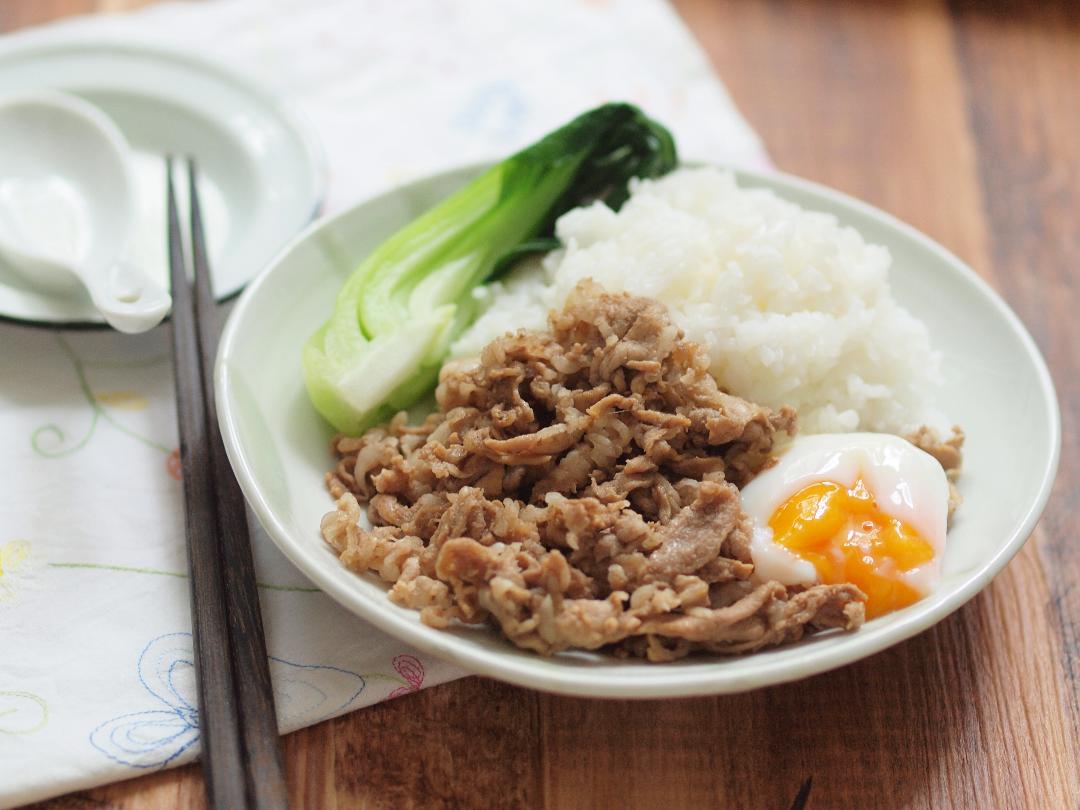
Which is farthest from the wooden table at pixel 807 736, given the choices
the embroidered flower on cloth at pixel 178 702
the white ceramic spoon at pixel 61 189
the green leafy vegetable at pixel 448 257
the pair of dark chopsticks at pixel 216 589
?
the white ceramic spoon at pixel 61 189

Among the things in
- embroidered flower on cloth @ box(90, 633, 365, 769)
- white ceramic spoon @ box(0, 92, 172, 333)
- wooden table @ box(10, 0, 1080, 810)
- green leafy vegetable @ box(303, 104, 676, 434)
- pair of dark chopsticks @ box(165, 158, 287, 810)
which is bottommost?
wooden table @ box(10, 0, 1080, 810)

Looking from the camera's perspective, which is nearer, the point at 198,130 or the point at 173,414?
the point at 173,414

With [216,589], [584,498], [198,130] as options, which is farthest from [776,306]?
[198,130]

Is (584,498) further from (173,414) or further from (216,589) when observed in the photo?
(173,414)

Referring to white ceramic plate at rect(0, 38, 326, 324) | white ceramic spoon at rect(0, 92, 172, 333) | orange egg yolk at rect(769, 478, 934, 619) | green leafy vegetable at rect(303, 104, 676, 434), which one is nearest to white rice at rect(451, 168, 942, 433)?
green leafy vegetable at rect(303, 104, 676, 434)

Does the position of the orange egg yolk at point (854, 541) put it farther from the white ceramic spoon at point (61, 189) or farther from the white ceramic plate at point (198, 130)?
the white ceramic spoon at point (61, 189)

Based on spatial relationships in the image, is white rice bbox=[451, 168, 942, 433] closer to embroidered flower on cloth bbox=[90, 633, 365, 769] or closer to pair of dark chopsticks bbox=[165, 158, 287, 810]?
pair of dark chopsticks bbox=[165, 158, 287, 810]
